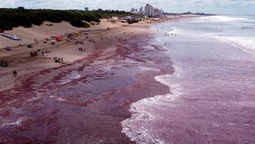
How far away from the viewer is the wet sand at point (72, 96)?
10.7m

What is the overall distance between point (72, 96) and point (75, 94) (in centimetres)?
43

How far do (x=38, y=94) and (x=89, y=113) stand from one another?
504cm

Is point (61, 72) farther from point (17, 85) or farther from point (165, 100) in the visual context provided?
point (165, 100)

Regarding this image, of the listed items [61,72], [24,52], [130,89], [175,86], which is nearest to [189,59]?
[175,86]

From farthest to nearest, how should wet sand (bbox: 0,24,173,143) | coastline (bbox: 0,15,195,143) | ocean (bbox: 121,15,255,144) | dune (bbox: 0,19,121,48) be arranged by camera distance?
dune (bbox: 0,19,121,48) < coastline (bbox: 0,15,195,143) < wet sand (bbox: 0,24,173,143) < ocean (bbox: 121,15,255,144)

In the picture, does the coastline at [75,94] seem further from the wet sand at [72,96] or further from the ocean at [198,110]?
the ocean at [198,110]

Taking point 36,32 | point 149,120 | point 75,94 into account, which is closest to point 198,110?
point 149,120

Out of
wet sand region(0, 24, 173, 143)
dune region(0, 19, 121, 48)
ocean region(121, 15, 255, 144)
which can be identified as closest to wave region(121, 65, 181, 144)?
ocean region(121, 15, 255, 144)

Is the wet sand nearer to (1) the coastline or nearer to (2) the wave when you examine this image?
(1) the coastline

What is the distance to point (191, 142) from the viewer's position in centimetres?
998

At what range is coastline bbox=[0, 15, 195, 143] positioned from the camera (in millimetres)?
10875

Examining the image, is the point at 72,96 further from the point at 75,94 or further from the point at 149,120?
the point at 149,120

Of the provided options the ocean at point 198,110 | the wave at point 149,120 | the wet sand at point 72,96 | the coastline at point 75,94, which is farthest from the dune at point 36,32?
the wave at point 149,120

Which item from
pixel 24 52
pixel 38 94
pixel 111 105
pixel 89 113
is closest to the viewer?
pixel 89 113
